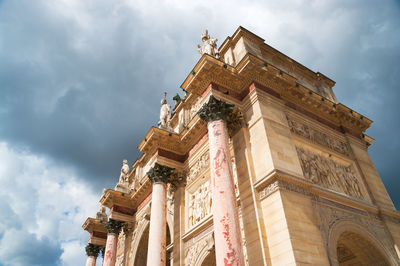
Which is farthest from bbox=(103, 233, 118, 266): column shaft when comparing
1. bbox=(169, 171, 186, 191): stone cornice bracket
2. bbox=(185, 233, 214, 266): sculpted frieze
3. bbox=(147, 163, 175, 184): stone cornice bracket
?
bbox=(185, 233, 214, 266): sculpted frieze

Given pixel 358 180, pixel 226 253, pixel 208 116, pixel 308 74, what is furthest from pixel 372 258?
pixel 308 74

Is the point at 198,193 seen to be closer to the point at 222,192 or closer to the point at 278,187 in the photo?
the point at 222,192

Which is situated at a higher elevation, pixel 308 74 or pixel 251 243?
pixel 308 74

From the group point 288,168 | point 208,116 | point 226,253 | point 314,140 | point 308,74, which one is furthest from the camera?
point 308,74

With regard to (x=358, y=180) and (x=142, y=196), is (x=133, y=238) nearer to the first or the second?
(x=142, y=196)

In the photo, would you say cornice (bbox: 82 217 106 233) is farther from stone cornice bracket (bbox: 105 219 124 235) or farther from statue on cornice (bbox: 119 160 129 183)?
stone cornice bracket (bbox: 105 219 124 235)

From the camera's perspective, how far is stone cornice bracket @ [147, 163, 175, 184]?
13078mm

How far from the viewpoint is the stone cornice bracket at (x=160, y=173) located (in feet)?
42.9

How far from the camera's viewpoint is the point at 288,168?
941 centimetres

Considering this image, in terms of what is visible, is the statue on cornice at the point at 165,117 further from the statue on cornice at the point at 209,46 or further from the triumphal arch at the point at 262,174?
the statue on cornice at the point at 209,46

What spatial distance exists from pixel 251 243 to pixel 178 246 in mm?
4596

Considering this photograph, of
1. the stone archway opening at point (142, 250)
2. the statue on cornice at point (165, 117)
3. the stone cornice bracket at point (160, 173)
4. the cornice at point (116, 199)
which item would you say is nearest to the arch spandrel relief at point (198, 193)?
the stone cornice bracket at point (160, 173)

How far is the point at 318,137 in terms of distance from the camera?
1240 cm

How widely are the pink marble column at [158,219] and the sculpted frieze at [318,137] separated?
574 centimetres
